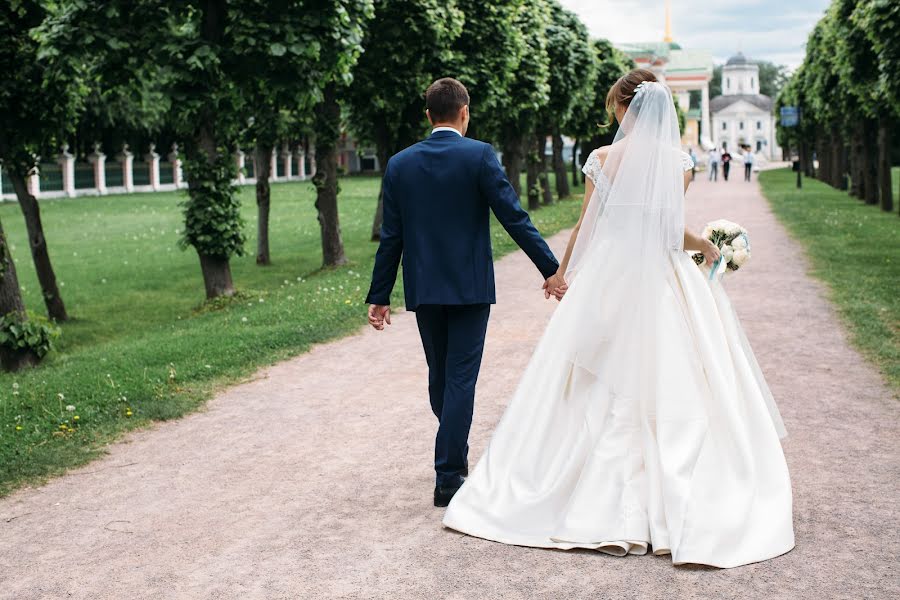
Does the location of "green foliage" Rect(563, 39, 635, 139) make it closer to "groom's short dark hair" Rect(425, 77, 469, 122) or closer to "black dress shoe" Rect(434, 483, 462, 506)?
"groom's short dark hair" Rect(425, 77, 469, 122)

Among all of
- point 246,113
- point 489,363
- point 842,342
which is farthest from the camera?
point 246,113

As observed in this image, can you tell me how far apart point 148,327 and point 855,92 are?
51.5 ft

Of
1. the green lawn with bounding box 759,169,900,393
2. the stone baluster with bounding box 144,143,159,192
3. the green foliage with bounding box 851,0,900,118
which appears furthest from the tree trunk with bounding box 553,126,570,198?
the stone baluster with bounding box 144,143,159,192

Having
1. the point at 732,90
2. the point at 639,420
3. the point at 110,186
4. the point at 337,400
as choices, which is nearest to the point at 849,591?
the point at 639,420

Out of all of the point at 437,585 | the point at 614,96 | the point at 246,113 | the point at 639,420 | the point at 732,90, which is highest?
the point at 732,90

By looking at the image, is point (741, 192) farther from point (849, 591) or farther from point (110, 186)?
point (849, 591)

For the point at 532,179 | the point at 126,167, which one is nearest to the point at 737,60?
the point at 126,167

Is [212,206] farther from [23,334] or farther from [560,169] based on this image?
[560,169]

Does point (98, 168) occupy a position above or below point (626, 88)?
above

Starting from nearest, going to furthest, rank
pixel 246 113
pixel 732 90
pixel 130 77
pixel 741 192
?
pixel 130 77, pixel 246 113, pixel 741 192, pixel 732 90

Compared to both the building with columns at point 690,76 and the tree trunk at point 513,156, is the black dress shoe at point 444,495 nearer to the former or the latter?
the tree trunk at point 513,156

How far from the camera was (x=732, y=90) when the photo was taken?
588ft

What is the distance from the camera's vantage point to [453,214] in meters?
5.50

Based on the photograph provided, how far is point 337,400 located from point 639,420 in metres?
3.54
